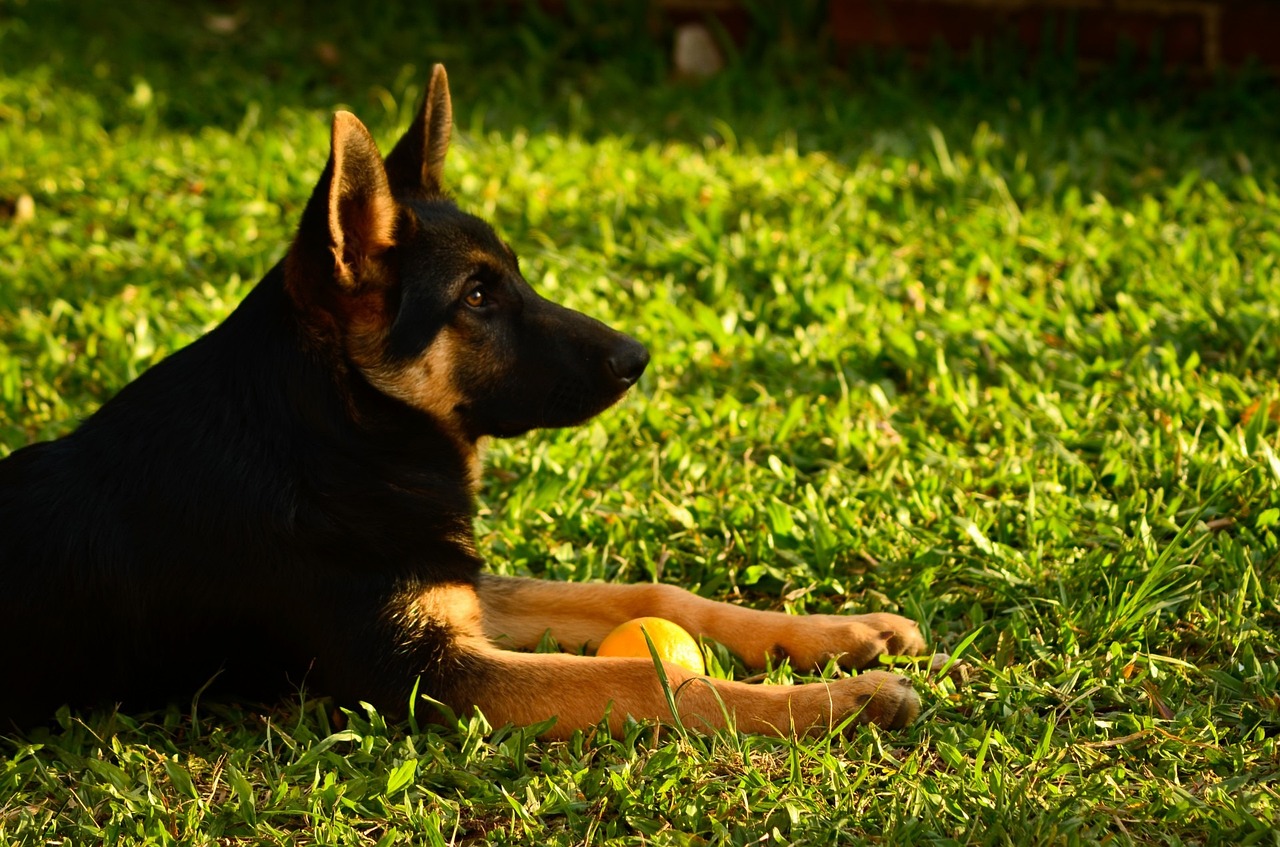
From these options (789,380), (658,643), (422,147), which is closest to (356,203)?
(422,147)

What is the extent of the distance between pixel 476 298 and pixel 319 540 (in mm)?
818

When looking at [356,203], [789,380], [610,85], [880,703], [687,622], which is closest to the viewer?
[880,703]

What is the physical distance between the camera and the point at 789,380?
5152 mm

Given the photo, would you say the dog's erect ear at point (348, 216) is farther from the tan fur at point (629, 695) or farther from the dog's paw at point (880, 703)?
the dog's paw at point (880, 703)

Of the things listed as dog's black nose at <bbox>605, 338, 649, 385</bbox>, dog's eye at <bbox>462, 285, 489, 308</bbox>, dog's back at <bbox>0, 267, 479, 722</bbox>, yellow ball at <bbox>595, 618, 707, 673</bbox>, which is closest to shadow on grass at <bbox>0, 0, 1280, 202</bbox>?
dog's black nose at <bbox>605, 338, 649, 385</bbox>

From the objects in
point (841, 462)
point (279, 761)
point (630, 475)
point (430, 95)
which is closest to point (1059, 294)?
point (841, 462)

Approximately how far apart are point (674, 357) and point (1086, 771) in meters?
2.65

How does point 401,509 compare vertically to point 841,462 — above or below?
above

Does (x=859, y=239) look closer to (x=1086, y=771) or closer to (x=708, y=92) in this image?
(x=708, y=92)

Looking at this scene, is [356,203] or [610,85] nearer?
[356,203]

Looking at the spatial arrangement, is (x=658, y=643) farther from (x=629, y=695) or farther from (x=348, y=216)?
(x=348, y=216)

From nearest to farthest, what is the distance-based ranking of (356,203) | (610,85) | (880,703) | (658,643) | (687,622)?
(880,703), (356,203), (658,643), (687,622), (610,85)

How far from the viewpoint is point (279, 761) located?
10.7ft

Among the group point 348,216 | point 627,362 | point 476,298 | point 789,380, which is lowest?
point 789,380
